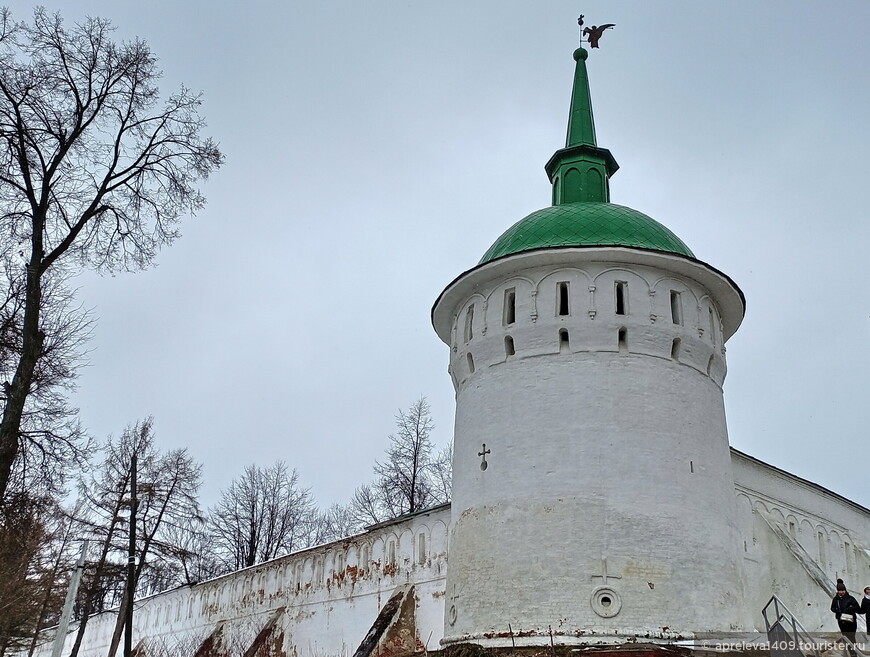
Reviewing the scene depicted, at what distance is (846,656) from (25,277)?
1274 cm

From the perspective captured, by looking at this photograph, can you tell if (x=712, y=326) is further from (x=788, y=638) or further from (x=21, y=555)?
(x=21, y=555)

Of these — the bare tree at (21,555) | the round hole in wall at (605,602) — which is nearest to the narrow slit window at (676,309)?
the round hole in wall at (605,602)

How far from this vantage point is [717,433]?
15.3m

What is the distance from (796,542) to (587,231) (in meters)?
9.39

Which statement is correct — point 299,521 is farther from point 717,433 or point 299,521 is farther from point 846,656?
point 846,656

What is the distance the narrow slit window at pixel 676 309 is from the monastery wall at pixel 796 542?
15.3ft

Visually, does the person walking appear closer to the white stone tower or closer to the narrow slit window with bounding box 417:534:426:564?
the white stone tower

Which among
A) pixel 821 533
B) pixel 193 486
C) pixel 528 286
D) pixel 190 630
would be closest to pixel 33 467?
pixel 528 286

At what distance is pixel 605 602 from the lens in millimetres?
13227

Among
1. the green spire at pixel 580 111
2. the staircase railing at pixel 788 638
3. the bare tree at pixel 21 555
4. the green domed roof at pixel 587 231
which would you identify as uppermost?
the green spire at pixel 580 111

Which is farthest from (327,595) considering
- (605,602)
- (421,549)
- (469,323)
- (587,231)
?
(587,231)

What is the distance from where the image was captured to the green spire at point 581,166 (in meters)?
18.8

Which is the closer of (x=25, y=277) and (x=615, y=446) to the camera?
(x=25, y=277)

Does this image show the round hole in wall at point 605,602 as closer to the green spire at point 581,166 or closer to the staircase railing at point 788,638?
the staircase railing at point 788,638
